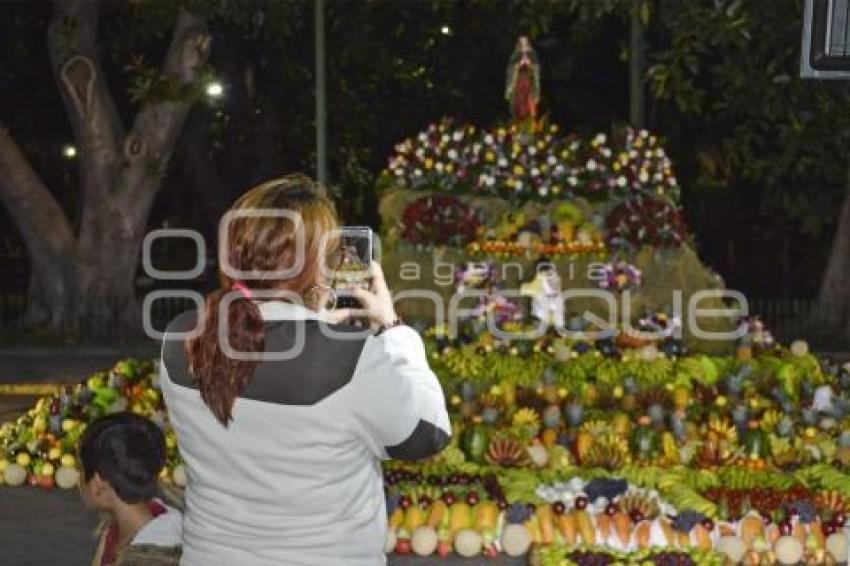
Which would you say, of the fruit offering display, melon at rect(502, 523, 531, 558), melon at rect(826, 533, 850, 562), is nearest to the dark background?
the fruit offering display

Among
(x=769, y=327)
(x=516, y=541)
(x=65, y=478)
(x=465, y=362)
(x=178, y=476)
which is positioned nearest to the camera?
(x=516, y=541)

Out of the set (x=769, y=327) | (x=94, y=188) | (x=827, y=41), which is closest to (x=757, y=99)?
(x=769, y=327)

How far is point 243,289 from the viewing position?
3.36m

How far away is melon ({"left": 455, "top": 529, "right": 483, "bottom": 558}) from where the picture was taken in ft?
28.9

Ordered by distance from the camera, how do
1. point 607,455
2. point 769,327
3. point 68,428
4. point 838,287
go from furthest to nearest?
point 769,327
point 838,287
point 68,428
point 607,455

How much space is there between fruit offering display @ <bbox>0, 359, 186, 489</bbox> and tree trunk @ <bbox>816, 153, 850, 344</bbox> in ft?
46.1

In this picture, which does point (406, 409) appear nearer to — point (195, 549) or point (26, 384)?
point (195, 549)

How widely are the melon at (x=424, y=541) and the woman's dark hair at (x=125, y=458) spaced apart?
16.4 feet

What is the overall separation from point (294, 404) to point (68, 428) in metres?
8.57

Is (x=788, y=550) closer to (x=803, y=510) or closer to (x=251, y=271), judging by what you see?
(x=803, y=510)

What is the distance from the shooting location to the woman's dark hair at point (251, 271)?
3328 millimetres

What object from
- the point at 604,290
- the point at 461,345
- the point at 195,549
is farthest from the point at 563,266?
the point at 195,549

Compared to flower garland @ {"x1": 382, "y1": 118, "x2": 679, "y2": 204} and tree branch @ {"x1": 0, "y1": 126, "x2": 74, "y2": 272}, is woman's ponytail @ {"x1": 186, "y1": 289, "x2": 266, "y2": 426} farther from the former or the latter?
tree branch @ {"x1": 0, "y1": 126, "x2": 74, "y2": 272}

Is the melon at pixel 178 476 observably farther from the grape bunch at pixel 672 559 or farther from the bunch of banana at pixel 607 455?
the grape bunch at pixel 672 559
